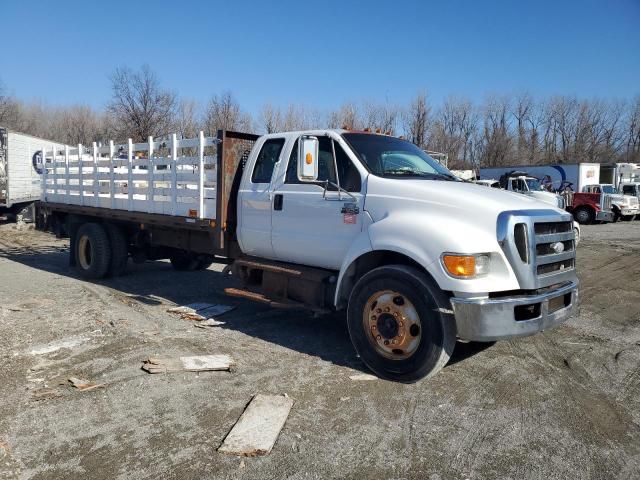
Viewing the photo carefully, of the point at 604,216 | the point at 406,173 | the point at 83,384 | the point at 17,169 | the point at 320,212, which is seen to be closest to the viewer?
the point at 83,384

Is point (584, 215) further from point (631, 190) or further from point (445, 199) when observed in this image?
point (445, 199)

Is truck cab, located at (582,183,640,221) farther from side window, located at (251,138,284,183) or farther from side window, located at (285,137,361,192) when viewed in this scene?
side window, located at (285,137,361,192)

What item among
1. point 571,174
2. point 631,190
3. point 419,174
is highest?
point 571,174

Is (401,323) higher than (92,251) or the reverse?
the reverse

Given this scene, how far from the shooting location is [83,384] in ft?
14.8

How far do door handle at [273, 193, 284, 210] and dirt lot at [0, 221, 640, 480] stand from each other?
1489 millimetres

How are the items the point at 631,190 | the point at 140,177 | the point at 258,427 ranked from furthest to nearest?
the point at 631,190, the point at 140,177, the point at 258,427

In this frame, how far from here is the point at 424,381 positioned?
465 centimetres

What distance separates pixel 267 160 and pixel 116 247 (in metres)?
4.22

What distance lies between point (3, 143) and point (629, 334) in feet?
62.3

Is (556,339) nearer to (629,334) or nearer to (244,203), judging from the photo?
(629,334)

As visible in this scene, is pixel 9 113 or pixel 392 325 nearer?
pixel 392 325

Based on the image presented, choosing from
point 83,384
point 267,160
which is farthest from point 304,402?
point 267,160

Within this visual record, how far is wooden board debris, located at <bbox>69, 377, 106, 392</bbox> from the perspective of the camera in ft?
14.6
